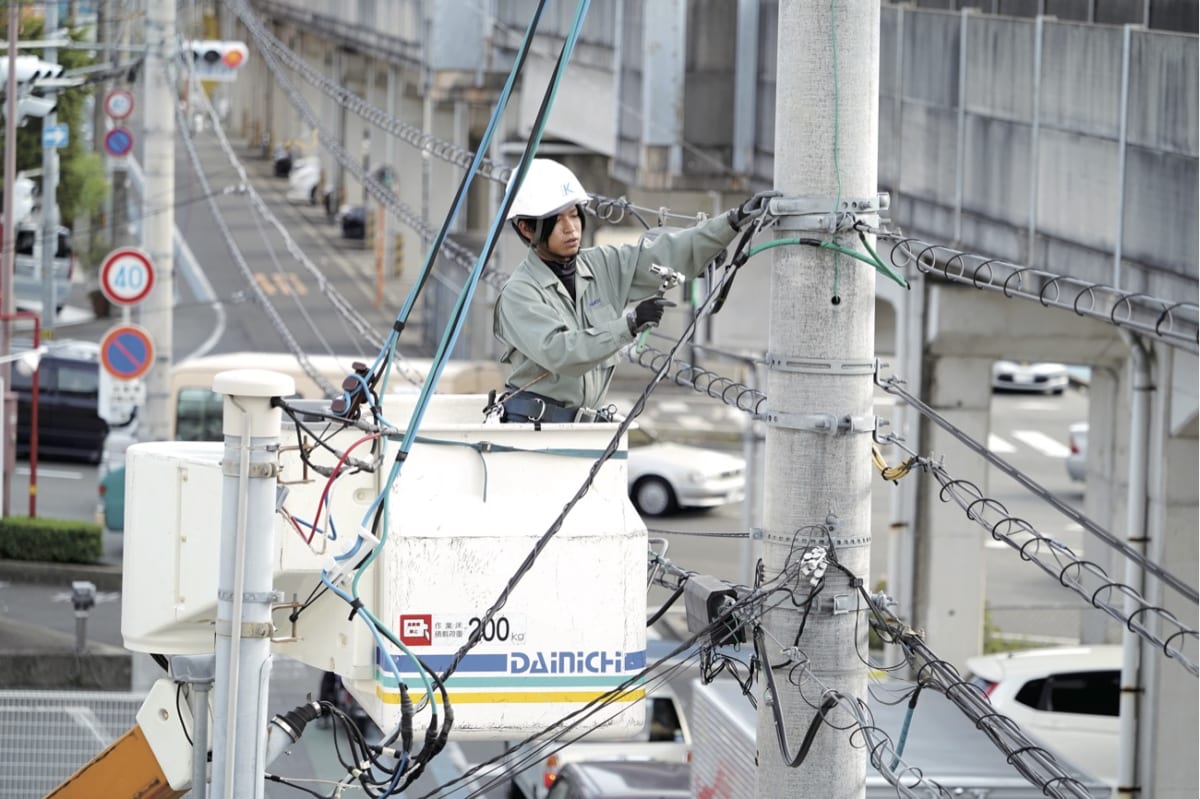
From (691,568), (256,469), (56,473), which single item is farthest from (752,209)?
(56,473)

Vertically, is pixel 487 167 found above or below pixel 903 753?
above

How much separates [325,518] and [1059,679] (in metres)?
13.7

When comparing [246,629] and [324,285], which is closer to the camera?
[246,629]

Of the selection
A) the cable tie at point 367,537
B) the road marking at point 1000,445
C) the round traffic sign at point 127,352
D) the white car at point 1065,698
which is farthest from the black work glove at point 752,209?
the road marking at point 1000,445

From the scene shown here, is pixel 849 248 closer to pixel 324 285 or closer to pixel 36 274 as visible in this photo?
pixel 324 285

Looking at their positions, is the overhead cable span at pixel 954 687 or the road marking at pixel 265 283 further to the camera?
the road marking at pixel 265 283

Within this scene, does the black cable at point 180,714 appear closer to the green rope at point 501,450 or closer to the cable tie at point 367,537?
the cable tie at point 367,537

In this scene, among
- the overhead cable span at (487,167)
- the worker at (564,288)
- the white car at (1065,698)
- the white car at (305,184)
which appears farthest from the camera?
the white car at (305,184)

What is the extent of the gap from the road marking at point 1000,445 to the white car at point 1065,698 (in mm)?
19408

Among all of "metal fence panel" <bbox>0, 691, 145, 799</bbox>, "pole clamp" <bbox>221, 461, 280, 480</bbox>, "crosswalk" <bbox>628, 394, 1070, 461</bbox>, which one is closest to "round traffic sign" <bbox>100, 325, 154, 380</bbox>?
"metal fence panel" <bbox>0, 691, 145, 799</bbox>

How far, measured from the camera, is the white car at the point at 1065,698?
61.2 ft

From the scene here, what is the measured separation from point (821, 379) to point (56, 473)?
91.0 ft

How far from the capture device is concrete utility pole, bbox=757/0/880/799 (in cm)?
647

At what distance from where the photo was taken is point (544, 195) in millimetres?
7234
